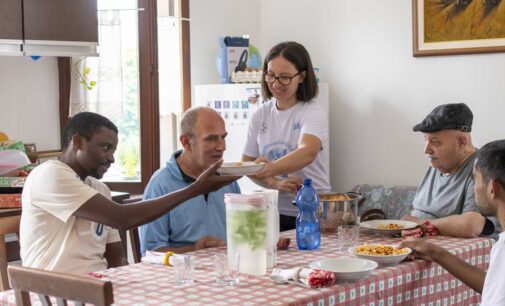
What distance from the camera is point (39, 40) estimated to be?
4219 millimetres

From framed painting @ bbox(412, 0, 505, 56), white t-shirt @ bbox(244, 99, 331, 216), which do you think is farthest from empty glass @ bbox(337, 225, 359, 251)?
framed painting @ bbox(412, 0, 505, 56)

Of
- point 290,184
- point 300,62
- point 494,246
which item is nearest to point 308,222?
point 290,184

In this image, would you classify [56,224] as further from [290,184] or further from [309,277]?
[290,184]

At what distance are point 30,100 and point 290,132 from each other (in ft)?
6.54

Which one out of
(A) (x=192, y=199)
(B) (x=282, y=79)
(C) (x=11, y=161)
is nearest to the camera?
(A) (x=192, y=199)

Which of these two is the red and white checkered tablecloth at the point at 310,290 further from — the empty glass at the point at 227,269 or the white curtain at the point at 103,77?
the white curtain at the point at 103,77

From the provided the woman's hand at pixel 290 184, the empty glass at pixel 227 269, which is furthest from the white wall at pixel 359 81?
the empty glass at pixel 227 269

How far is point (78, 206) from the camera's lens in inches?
94.0

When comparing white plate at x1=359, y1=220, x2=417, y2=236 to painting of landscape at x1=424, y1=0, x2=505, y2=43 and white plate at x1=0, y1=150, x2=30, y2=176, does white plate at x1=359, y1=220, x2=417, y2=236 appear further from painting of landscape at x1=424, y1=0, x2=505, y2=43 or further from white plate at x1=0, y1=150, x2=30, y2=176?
white plate at x1=0, y1=150, x2=30, y2=176

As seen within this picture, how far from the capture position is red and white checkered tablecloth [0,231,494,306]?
80.7 inches

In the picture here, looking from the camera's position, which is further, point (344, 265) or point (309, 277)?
point (344, 265)

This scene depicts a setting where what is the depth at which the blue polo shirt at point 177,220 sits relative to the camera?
271 cm

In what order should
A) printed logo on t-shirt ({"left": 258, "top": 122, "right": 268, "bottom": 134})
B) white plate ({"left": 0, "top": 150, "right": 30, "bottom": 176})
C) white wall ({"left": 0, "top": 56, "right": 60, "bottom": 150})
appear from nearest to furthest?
printed logo on t-shirt ({"left": 258, "top": 122, "right": 268, "bottom": 134}) < white plate ({"left": 0, "top": 150, "right": 30, "bottom": 176}) < white wall ({"left": 0, "top": 56, "right": 60, "bottom": 150})

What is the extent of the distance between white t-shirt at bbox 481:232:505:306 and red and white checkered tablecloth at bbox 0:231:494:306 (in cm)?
41
